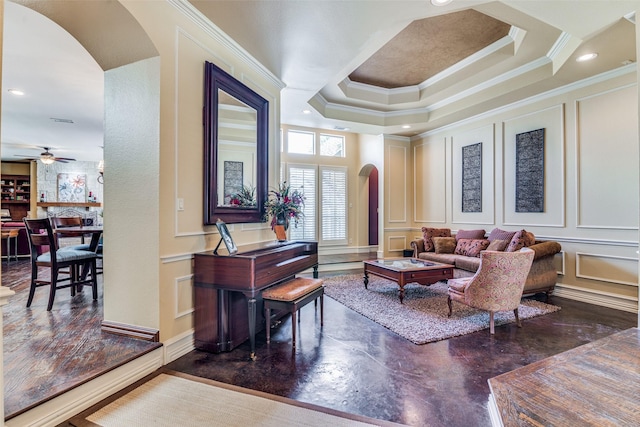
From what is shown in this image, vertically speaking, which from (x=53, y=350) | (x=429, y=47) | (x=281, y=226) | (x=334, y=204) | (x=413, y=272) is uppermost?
(x=429, y=47)

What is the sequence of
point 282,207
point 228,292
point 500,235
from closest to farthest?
1. point 228,292
2. point 282,207
3. point 500,235

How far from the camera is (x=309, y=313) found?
385cm

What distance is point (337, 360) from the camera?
261 centimetres

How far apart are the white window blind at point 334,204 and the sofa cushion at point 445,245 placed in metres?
2.58

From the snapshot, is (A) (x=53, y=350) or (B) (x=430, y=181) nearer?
(A) (x=53, y=350)

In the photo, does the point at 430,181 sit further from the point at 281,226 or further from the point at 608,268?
the point at 281,226

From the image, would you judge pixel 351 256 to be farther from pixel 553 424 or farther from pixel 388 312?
pixel 553 424

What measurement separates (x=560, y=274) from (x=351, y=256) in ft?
13.0

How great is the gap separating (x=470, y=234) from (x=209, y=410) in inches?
210

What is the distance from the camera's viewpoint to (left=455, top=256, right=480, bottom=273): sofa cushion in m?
4.79

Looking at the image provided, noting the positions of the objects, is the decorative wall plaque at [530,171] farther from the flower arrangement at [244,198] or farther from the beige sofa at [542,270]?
the flower arrangement at [244,198]

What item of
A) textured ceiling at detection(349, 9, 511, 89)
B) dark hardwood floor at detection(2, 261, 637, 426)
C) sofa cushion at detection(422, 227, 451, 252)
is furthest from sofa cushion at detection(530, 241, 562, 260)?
textured ceiling at detection(349, 9, 511, 89)

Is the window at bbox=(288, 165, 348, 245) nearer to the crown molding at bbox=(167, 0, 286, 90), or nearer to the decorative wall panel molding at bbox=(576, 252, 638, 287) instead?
the crown molding at bbox=(167, 0, 286, 90)

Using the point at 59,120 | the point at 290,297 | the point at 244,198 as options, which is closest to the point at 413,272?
the point at 290,297
